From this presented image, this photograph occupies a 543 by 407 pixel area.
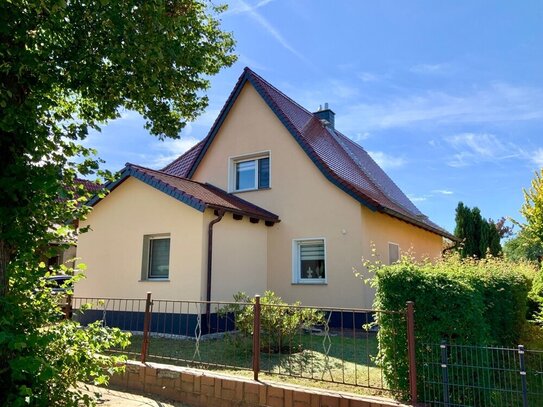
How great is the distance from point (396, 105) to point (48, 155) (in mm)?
12870

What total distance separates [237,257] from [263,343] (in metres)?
4.07

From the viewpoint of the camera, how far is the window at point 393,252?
1362 centimetres

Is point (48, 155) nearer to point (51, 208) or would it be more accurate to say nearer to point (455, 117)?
point (51, 208)

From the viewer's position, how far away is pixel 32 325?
14.1 ft

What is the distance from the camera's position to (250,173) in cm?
1423

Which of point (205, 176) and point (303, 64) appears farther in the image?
point (205, 176)

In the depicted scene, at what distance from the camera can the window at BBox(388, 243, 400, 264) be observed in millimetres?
13625

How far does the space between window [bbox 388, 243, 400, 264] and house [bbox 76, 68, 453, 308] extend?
0.07 meters

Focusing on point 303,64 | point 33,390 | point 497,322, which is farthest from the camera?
point 303,64

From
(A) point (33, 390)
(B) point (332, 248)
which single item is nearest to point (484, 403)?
(A) point (33, 390)

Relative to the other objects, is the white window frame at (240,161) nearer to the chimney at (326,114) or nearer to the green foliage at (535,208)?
the chimney at (326,114)

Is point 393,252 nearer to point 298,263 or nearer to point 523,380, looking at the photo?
point 298,263

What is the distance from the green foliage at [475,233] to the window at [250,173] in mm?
13414

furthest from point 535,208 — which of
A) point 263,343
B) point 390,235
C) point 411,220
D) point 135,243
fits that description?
point 135,243
